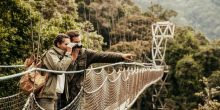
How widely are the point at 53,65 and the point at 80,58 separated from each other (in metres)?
0.51

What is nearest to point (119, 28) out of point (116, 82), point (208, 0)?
point (116, 82)

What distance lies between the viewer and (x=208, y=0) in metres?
53.0

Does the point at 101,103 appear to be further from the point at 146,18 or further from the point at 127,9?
the point at 127,9

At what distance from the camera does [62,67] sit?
8.59ft

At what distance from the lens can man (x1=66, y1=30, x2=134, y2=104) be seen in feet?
9.80

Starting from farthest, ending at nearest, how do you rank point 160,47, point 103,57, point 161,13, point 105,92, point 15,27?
point 161,13
point 160,47
point 15,27
point 105,92
point 103,57

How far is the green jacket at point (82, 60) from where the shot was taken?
3.05 m

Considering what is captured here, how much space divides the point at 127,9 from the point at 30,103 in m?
20.8

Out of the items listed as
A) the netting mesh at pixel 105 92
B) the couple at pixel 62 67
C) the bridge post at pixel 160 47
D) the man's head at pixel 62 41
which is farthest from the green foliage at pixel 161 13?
the man's head at pixel 62 41

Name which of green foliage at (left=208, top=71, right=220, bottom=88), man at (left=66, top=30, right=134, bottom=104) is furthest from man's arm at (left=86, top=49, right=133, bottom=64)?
green foliage at (left=208, top=71, right=220, bottom=88)

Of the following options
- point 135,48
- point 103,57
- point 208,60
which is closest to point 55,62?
point 103,57

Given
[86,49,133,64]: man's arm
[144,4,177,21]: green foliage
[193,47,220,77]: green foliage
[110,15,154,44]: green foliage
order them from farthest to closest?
[144,4,177,21]: green foliage, [110,15,154,44]: green foliage, [193,47,220,77]: green foliage, [86,49,133,64]: man's arm

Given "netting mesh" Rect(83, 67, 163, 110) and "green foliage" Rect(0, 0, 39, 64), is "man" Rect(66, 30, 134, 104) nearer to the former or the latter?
"netting mesh" Rect(83, 67, 163, 110)

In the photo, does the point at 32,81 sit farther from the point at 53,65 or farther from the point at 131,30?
the point at 131,30
